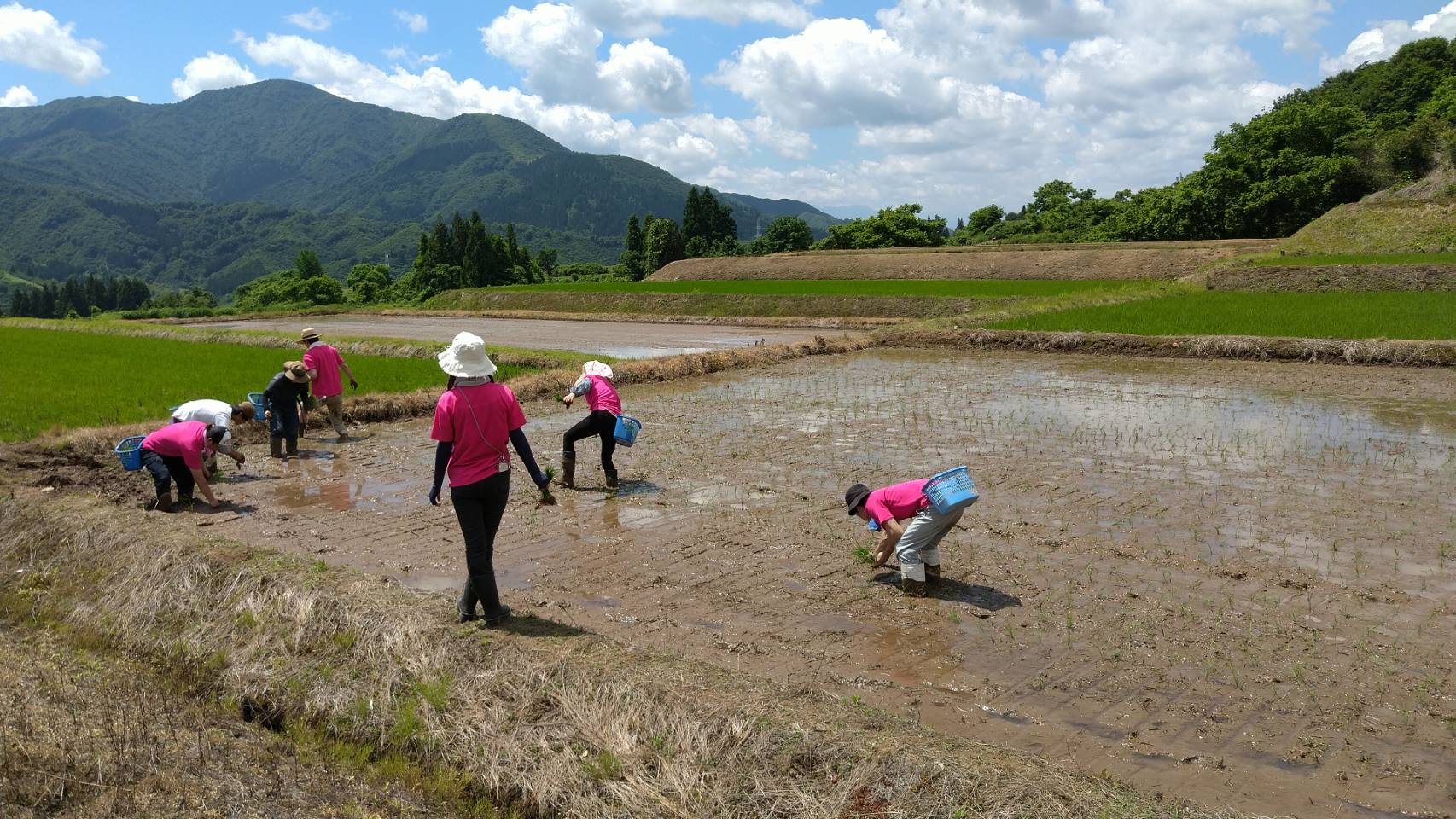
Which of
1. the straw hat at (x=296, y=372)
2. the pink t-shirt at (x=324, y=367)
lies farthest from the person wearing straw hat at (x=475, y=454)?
the pink t-shirt at (x=324, y=367)

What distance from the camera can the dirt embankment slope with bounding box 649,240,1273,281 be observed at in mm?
37875

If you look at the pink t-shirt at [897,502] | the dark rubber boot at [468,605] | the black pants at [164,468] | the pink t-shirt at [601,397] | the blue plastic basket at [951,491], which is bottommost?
the dark rubber boot at [468,605]

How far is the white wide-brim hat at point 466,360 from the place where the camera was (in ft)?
17.2

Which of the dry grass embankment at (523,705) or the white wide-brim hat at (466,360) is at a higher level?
the white wide-brim hat at (466,360)

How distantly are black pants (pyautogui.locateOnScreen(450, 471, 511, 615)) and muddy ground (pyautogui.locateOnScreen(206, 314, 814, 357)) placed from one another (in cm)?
1670

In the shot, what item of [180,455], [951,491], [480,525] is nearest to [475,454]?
[480,525]

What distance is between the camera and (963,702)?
4461 millimetres

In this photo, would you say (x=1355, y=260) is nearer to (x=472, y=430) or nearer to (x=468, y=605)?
(x=472, y=430)

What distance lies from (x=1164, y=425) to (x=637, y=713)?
9.65 m

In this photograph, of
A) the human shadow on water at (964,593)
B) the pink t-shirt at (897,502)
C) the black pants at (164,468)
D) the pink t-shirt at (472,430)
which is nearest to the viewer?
the pink t-shirt at (472,430)

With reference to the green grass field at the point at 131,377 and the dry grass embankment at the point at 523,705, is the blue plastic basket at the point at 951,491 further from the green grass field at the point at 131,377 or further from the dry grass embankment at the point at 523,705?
the green grass field at the point at 131,377

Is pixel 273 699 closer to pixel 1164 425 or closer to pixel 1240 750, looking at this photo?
pixel 1240 750

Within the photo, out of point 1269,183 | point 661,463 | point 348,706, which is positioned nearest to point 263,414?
point 661,463

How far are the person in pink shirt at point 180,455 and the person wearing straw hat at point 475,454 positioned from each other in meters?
3.91
